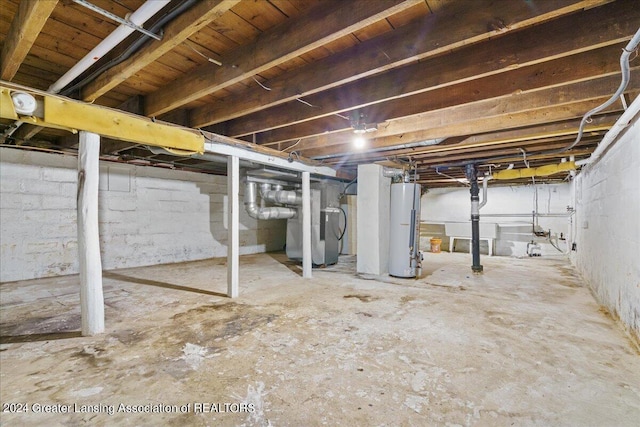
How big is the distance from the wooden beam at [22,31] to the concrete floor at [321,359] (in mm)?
1840

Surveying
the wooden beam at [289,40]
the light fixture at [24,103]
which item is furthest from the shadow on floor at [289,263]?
the light fixture at [24,103]

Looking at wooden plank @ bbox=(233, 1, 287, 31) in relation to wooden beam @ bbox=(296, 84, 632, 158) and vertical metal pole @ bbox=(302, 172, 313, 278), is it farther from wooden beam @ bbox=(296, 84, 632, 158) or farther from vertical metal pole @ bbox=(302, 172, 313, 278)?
vertical metal pole @ bbox=(302, 172, 313, 278)

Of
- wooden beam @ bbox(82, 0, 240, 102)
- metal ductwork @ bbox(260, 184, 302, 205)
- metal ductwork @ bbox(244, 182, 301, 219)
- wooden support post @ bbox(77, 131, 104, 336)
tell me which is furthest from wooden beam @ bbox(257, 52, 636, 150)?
metal ductwork @ bbox(244, 182, 301, 219)

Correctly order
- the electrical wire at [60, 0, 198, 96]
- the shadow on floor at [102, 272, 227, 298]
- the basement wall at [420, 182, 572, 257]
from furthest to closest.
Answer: the basement wall at [420, 182, 572, 257] → the shadow on floor at [102, 272, 227, 298] → the electrical wire at [60, 0, 198, 96]

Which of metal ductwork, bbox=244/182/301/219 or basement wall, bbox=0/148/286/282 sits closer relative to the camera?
basement wall, bbox=0/148/286/282

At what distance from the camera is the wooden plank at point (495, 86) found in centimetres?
170

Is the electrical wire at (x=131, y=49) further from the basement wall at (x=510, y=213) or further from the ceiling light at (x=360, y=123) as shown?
the basement wall at (x=510, y=213)

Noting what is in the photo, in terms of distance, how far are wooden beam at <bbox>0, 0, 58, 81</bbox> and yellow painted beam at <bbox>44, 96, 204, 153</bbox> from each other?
0.82 feet

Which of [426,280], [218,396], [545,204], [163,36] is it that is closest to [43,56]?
[163,36]

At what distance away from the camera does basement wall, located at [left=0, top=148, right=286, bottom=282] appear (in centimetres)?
390

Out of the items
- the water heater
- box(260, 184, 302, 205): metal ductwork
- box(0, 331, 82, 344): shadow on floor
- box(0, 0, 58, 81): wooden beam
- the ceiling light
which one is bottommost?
box(0, 331, 82, 344): shadow on floor

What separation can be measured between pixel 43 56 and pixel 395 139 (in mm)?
3027

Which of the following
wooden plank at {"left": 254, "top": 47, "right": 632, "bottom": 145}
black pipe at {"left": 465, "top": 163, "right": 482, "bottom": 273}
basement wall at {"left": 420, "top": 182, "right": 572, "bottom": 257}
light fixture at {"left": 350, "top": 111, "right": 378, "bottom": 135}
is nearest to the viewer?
wooden plank at {"left": 254, "top": 47, "right": 632, "bottom": 145}

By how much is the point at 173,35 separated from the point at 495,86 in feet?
6.70
